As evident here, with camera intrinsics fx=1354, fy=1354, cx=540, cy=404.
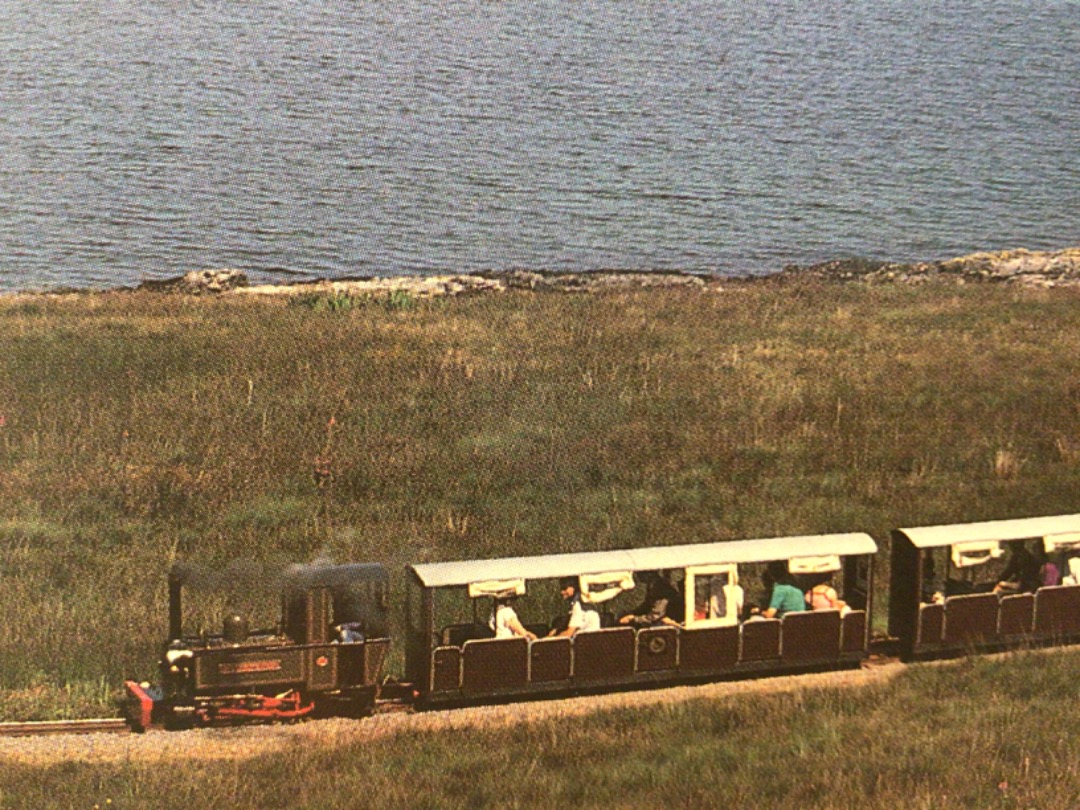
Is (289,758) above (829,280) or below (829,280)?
below

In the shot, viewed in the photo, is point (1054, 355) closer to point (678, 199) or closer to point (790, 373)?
point (790, 373)

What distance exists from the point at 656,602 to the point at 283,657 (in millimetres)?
6141

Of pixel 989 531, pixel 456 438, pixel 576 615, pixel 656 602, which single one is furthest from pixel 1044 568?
pixel 456 438

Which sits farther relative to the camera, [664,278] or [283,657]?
[664,278]

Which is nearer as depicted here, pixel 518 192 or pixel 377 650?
pixel 377 650

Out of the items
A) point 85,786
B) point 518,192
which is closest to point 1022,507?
point 518,192

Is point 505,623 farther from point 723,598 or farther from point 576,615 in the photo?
point 723,598

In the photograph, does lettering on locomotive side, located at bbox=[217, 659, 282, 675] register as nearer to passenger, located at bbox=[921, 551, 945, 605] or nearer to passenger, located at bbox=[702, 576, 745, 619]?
passenger, located at bbox=[702, 576, 745, 619]

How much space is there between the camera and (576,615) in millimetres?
21734

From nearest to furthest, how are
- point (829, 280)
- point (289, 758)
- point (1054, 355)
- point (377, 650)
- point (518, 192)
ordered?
point (289, 758)
point (377, 650)
point (518, 192)
point (1054, 355)
point (829, 280)

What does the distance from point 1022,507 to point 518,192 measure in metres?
15.3

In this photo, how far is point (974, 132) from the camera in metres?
38.4

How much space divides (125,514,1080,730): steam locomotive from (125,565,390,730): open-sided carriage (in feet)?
0.08

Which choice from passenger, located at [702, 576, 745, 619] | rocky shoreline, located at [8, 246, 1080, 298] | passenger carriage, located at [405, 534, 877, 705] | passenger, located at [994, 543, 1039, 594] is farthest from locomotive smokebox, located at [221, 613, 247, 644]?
rocky shoreline, located at [8, 246, 1080, 298]
